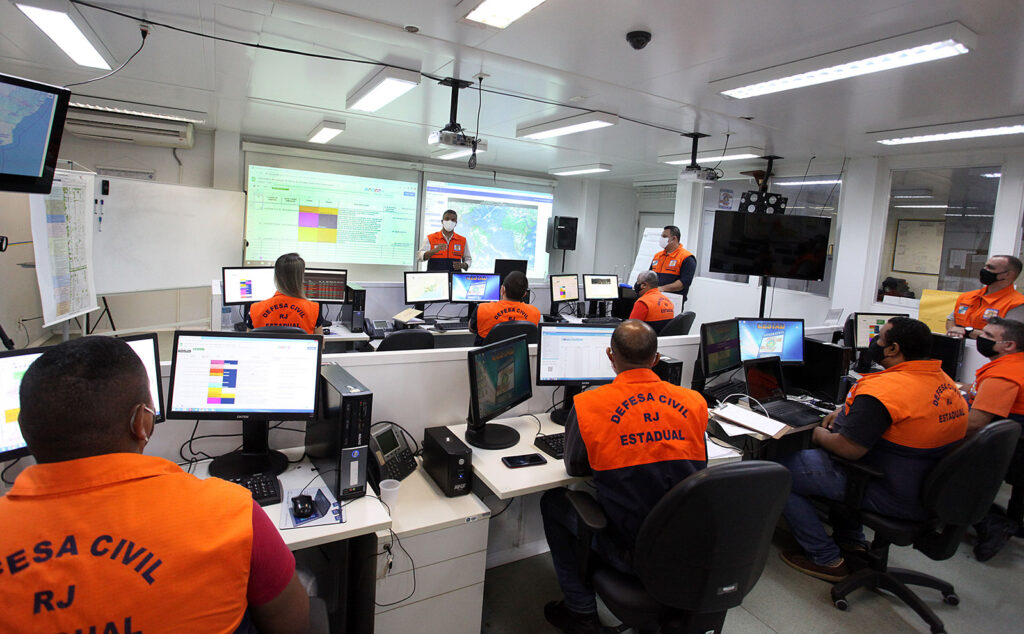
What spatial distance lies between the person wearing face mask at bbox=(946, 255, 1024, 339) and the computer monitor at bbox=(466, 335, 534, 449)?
10.9 feet

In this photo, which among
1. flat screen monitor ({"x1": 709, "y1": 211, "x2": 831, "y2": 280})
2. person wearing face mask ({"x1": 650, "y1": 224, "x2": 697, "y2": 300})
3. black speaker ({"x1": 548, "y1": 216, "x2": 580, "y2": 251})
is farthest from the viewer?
black speaker ({"x1": 548, "y1": 216, "x2": 580, "y2": 251})

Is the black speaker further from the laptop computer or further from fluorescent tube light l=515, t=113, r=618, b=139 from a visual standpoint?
the laptop computer

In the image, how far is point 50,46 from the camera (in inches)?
131

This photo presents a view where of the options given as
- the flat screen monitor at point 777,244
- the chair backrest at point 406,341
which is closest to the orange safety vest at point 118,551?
the chair backrest at point 406,341

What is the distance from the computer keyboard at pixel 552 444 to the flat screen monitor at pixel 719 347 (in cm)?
101

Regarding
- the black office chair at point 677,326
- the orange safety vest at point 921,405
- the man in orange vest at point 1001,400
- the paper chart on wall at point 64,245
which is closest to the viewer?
the orange safety vest at point 921,405

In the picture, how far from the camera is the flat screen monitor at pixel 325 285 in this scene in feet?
14.4

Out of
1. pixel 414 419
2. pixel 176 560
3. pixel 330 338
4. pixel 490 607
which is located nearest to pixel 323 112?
pixel 330 338

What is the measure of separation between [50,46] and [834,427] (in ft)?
16.4

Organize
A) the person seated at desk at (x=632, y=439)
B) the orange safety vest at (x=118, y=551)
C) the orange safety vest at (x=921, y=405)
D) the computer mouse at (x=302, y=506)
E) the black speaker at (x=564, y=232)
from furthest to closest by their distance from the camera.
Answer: the black speaker at (x=564, y=232)
the orange safety vest at (x=921, y=405)
the person seated at desk at (x=632, y=439)
the computer mouse at (x=302, y=506)
the orange safety vest at (x=118, y=551)

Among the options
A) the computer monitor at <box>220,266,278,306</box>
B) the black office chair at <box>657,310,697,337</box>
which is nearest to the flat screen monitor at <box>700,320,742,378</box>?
the black office chair at <box>657,310,697,337</box>

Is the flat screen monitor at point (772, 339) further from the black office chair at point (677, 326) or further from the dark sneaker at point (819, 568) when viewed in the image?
the black office chair at point (677, 326)

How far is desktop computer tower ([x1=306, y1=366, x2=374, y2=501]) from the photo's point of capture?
163 cm

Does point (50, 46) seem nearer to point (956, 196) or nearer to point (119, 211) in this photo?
point (119, 211)
